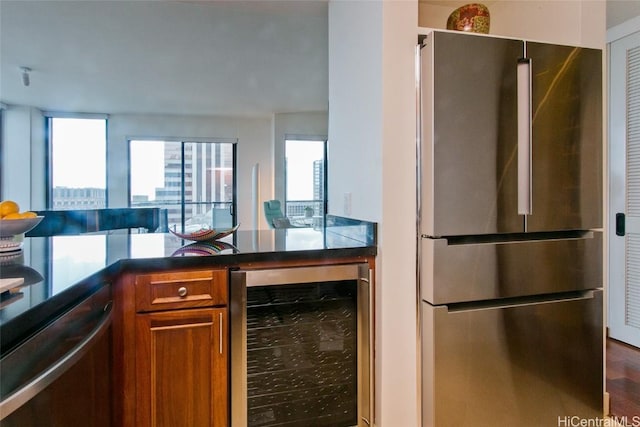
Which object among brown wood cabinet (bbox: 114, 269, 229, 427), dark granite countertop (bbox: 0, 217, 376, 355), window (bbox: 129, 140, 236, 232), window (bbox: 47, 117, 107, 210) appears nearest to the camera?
dark granite countertop (bbox: 0, 217, 376, 355)

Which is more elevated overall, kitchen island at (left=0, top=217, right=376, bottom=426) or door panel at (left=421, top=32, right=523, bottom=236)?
door panel at (left=421, top=32, right=523, bottom=236)

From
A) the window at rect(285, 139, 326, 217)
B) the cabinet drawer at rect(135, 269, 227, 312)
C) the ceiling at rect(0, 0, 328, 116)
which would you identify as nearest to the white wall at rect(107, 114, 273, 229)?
the window at rect(285, 139, 326, 217)

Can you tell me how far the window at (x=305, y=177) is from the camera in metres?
7.08

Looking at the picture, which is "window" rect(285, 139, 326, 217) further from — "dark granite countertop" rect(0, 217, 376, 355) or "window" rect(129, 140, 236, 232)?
"dark granite countertop" rect(0, 217, 376, 355)

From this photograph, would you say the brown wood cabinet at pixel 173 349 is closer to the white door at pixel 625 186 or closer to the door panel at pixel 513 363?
the door panel at pixel 513 363

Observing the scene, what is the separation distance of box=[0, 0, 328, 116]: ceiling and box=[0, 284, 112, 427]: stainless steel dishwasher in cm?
189

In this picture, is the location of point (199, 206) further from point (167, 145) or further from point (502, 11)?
point (502, 11)

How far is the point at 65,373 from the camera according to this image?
0.99m

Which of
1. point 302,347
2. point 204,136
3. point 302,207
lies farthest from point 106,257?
point 204,136

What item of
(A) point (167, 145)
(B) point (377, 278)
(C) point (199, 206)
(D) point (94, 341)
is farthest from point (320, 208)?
(D) point (94, 341)

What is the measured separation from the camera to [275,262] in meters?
1.57

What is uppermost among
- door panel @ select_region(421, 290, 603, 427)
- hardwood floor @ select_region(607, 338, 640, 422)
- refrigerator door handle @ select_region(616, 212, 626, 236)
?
refrigerator door handle @ select_region(616, 212, 626, 236)

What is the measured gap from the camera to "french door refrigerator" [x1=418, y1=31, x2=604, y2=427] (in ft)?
5.29

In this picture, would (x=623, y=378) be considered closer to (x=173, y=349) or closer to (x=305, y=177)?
(x=173, y=349)
